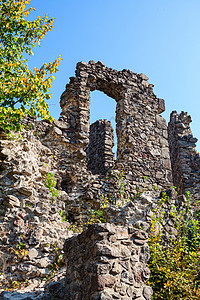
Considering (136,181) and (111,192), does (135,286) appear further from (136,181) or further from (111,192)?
(136,181)

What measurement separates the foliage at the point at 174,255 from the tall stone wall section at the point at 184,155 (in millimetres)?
3026

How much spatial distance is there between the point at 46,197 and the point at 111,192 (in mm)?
2433

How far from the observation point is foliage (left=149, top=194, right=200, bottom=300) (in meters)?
4.13

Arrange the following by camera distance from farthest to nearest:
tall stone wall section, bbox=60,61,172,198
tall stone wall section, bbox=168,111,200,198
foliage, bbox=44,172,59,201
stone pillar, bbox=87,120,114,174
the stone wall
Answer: tall stone wall section, bbox=168,111,200,198 < stone pillar, bbox=87,120,114,174 < tall stone wall section, bbox=60,61,172,198 < foliage, bbox=44,172,59,201 < the stone wall

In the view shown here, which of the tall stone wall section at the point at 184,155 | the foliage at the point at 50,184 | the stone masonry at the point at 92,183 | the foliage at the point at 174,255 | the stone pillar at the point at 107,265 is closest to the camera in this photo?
the stone pillar at the point at 107,265

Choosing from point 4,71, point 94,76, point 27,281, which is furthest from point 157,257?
point 94,76

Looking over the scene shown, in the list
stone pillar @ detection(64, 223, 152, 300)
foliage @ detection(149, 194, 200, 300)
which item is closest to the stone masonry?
stone pillar @ detection(64, 223, 152, 300)

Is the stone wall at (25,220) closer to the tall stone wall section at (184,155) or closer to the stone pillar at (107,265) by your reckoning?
the stone pillar at (107,265)

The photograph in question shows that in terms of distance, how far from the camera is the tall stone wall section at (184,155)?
31.7 feet

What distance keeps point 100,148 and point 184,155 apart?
3.12m

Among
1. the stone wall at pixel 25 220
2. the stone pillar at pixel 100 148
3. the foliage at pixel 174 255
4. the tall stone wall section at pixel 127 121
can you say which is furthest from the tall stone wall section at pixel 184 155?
the stone wall at pixel 25 220

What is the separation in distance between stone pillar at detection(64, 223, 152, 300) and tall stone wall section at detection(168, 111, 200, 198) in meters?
6.29

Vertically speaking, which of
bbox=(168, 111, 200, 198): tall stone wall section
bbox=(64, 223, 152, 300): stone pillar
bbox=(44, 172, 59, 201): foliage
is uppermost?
bbox=(168, 111, 200, 198): tall stone wall section

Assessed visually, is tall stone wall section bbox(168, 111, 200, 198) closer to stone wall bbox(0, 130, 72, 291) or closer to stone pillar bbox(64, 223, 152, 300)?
stone wall bbox(0, 130, 72, 291)
